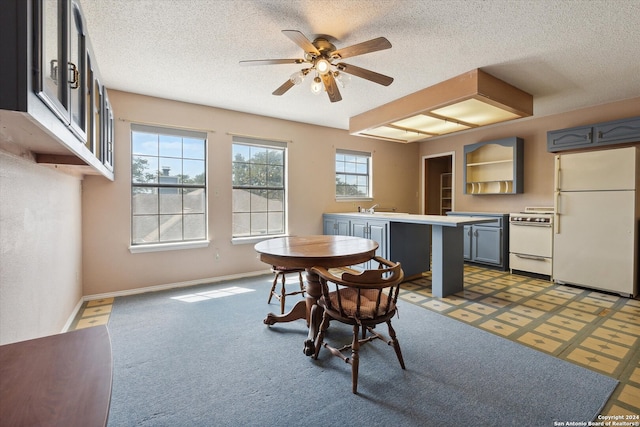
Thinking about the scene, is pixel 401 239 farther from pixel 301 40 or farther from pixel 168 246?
pixel 168 246

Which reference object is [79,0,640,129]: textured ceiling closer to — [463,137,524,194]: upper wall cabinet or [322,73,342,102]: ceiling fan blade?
[322,73,342,102]: ceiling fan blade

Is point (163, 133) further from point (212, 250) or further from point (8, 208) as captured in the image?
point (8, 208)

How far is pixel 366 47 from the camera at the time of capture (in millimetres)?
2035

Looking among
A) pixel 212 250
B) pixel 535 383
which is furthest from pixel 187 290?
pixel 535 383

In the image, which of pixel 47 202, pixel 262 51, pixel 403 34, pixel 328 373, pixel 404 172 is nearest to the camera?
pixel 328 373

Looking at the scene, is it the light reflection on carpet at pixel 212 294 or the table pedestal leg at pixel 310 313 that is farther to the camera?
the light reflection on carpet at pixel 212 294

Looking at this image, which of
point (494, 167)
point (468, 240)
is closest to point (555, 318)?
point (468, 240)

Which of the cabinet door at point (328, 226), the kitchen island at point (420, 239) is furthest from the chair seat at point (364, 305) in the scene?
the cabinet door at point (328, 226)

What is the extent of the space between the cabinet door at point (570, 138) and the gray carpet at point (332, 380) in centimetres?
320

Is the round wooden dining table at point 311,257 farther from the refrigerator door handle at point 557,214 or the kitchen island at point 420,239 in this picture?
the refrigerator door handle at point 557,214

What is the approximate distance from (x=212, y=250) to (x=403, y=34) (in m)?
3.55

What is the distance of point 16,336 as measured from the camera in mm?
1637

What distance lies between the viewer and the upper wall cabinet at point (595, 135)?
354cm

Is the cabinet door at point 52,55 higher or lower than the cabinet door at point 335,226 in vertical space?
higher
